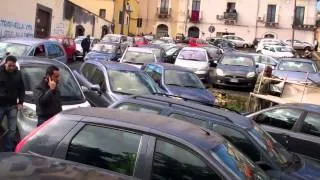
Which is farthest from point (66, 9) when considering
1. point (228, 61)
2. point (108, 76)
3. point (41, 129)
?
point (41, 129)

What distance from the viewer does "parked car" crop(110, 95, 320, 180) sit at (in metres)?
6.75

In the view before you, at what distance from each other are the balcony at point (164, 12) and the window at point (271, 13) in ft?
41.8

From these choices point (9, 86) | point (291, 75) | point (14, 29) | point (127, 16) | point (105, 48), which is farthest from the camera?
point (127, 16)

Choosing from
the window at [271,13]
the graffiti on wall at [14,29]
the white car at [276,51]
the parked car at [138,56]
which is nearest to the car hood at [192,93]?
the parked car at [138,56]

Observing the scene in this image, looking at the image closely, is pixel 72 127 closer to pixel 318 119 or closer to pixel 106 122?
pixel 106 122

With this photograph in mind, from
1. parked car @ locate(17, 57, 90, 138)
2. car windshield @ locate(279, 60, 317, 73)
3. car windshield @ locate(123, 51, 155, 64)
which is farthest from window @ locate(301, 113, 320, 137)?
car windshield @ locate(279, 60, 317, 73)

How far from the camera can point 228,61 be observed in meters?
24.1

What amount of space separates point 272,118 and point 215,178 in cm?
617

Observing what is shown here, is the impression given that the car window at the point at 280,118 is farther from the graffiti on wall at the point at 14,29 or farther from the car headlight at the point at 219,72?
the graffiti on wall at the point at 14,29

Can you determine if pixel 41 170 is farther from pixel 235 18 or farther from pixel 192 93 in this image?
pixel 235 18

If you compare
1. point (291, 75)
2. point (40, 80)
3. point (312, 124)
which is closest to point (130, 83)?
point (40, 80)

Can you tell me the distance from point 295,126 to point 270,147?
3.34 meters

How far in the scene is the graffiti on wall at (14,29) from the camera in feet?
88.9

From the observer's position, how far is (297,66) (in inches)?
931
